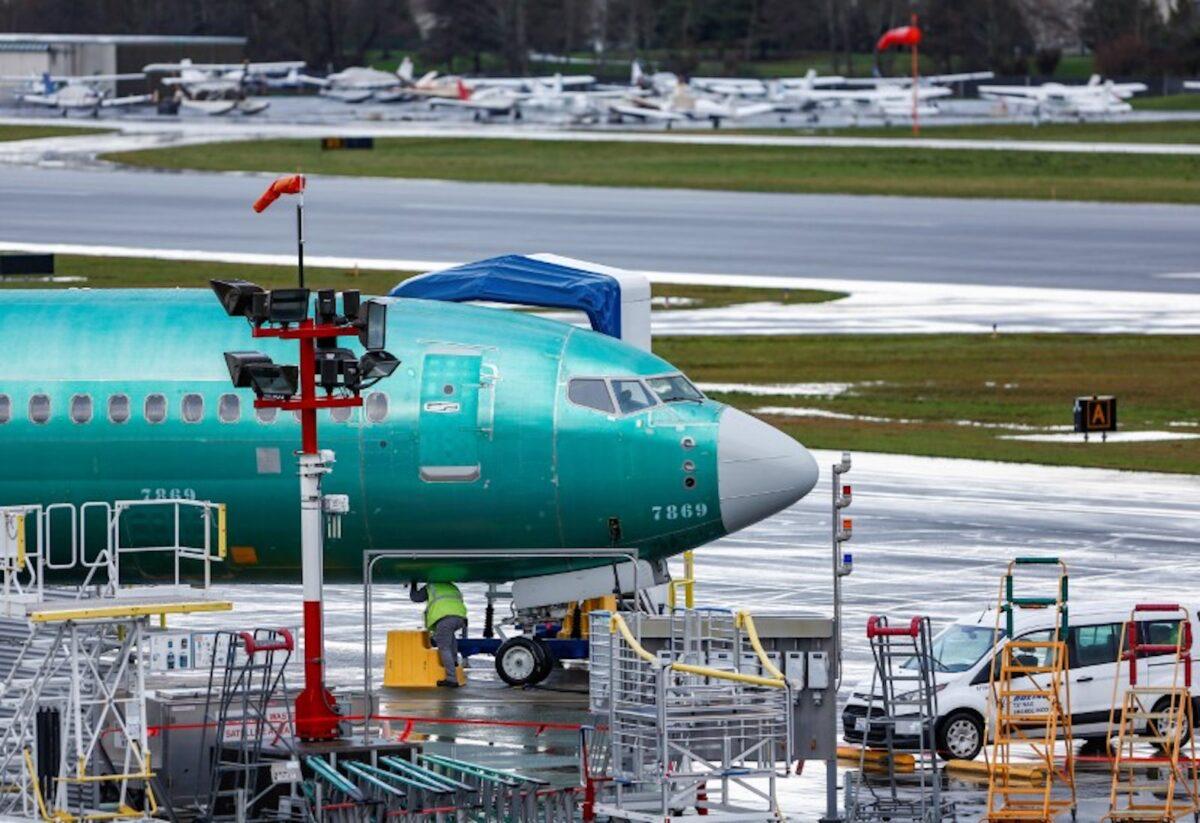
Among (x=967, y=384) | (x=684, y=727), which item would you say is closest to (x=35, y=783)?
(x=684, y=727)

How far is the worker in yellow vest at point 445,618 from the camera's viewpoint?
36.5m

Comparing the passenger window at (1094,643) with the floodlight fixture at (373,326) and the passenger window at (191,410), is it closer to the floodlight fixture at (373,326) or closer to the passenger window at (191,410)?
the floodlight fixture at (373,326)

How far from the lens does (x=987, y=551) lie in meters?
50.1

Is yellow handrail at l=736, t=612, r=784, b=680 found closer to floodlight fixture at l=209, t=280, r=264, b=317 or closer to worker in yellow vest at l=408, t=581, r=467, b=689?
floodlight fixture at l=209, t=280, r=264, b=317

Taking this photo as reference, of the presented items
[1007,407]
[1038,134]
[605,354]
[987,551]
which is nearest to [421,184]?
[1038,134]

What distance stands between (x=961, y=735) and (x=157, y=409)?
12.5m

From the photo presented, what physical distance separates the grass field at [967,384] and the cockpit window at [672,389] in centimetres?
2624

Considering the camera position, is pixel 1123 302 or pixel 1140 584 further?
pixel 1123 302

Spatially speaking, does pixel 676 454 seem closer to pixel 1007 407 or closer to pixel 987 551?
pixel 987 551

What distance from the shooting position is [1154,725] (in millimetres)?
33688

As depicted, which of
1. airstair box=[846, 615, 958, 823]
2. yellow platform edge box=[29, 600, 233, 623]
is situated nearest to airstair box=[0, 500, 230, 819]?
yellow platform edge box=[29, 600, 233, 623]

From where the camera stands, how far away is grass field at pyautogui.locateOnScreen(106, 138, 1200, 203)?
485ft

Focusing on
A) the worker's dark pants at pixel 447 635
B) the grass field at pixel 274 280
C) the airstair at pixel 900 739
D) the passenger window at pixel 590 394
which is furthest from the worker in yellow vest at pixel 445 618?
the grass field at pixel 274 280

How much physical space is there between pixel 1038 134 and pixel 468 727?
156736 mm
